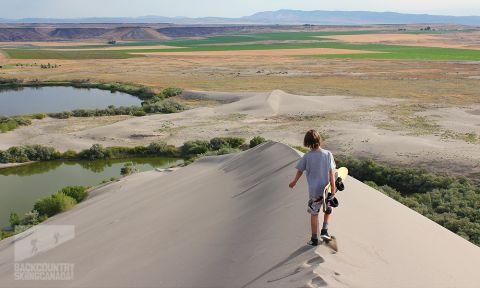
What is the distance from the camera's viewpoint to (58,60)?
10325cm

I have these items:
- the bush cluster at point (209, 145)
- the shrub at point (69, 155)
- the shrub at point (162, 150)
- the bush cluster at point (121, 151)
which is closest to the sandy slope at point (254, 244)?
the bush cluster at point (209, 145)

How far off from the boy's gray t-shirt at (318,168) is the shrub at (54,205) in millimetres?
13863

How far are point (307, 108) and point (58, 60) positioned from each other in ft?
263

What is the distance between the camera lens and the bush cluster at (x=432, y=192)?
46.8 feet

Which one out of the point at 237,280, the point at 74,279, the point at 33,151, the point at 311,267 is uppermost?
the point at 311,267

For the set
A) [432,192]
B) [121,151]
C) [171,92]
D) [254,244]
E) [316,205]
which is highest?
[316,205]

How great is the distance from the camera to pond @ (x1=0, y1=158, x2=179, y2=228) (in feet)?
72.1

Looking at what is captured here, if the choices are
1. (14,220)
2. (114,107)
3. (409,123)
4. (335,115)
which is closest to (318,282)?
(14,220)

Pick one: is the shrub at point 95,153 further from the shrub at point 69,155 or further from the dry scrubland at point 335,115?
the dry scrubland at point 335,115

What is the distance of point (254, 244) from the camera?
876 cm

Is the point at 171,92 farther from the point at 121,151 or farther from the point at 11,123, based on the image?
the point at 121,151

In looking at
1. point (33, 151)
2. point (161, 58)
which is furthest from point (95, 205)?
point (161, 58)

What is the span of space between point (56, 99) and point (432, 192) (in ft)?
164

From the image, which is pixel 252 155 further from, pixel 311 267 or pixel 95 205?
pixel 311 267
